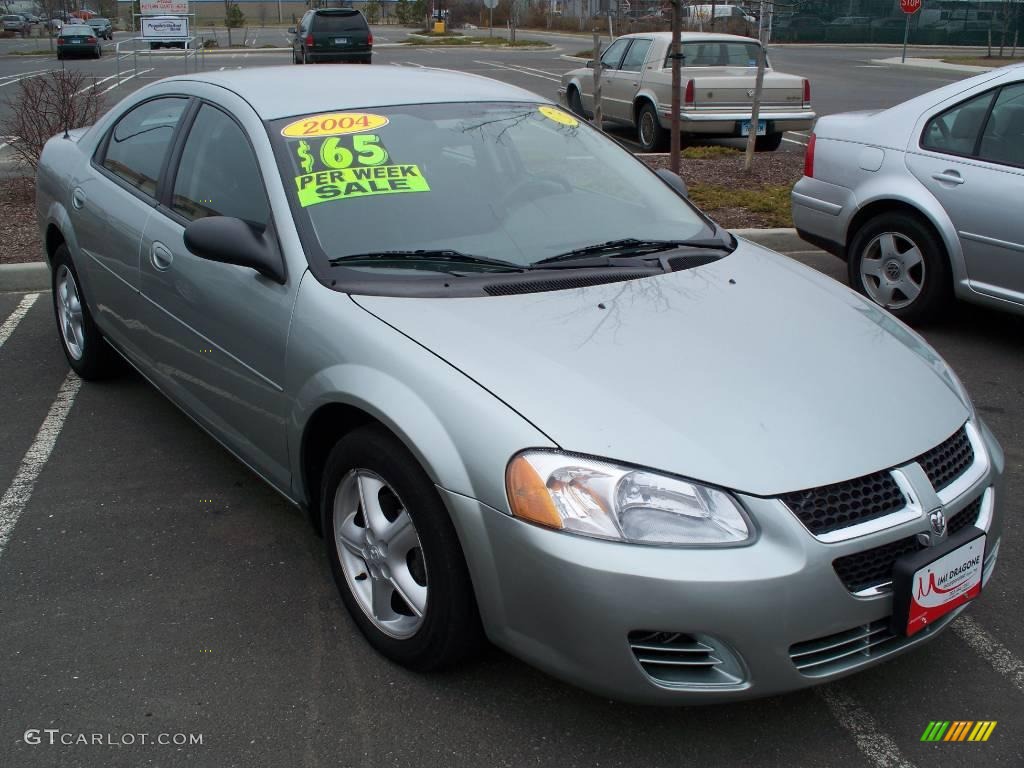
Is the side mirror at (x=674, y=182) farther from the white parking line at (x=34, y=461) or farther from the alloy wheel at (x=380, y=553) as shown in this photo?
the white parking line at (x=34, y=461)

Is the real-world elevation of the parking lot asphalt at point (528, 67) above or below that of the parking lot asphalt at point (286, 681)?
above

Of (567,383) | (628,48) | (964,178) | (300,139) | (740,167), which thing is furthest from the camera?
(628,48)

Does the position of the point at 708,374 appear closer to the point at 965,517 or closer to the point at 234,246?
the point at 965,517

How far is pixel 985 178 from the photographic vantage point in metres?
5.31

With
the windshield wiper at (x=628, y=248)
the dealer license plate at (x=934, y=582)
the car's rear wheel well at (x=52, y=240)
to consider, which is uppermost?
the windshield wiper at (x=628, y=248)

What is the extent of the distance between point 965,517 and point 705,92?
10.5 metres

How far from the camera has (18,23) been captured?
66.9 meters

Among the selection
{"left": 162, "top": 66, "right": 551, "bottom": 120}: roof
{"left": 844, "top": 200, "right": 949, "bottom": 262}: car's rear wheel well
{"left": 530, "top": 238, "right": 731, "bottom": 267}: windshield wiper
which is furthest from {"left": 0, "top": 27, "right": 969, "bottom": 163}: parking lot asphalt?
{"left": 530, "top": 238, "right": 731, "bottom": 267}: windshield wiper

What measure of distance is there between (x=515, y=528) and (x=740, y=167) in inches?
360

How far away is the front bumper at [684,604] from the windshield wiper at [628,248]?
3.69 feet

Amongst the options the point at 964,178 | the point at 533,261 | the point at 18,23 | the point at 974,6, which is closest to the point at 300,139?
the point at 533,261

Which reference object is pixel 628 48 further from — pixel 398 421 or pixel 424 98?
pixel 398 421

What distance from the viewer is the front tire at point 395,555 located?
2549 millimetres
